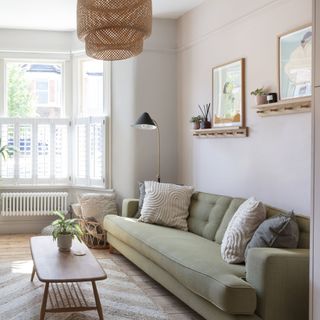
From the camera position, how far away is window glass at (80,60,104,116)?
6855 mm

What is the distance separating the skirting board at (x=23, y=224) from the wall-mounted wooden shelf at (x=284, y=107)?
3784 millimetres

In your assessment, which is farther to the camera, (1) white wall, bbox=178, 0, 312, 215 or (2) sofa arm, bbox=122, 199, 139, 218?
(2) sofa arm, bbox=122, 199, 139, 218

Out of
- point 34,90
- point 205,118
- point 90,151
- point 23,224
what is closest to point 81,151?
point 90,151

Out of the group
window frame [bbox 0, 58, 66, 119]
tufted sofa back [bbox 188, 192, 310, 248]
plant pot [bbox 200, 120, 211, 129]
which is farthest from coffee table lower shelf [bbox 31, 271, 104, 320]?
window frame [bbox 0, 58, 66, 119]

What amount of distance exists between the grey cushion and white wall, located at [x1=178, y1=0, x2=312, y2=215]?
502 millimetres

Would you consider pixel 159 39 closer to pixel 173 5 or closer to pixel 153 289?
pixel 173 5

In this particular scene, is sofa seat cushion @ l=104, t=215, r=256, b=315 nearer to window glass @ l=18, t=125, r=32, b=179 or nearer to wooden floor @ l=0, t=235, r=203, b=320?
wooden floor @ l=0, t=235, r=203, b=320

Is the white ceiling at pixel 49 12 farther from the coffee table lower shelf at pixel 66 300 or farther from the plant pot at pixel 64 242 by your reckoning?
the coffee table lower shelf at pixel 66 300

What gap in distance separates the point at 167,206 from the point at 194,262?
161cm

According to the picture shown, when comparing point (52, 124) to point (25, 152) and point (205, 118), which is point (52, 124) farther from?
point (205, 118)

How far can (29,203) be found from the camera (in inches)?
269

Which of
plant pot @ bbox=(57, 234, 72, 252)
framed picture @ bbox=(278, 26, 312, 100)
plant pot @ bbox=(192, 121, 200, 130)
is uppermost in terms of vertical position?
framed picture @ bbox=(278, 26, 312, 100)

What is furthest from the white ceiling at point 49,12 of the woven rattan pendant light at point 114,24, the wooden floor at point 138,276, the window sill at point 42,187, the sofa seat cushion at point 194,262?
the wooden floor at point 138,276

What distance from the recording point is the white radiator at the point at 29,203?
6.79m
